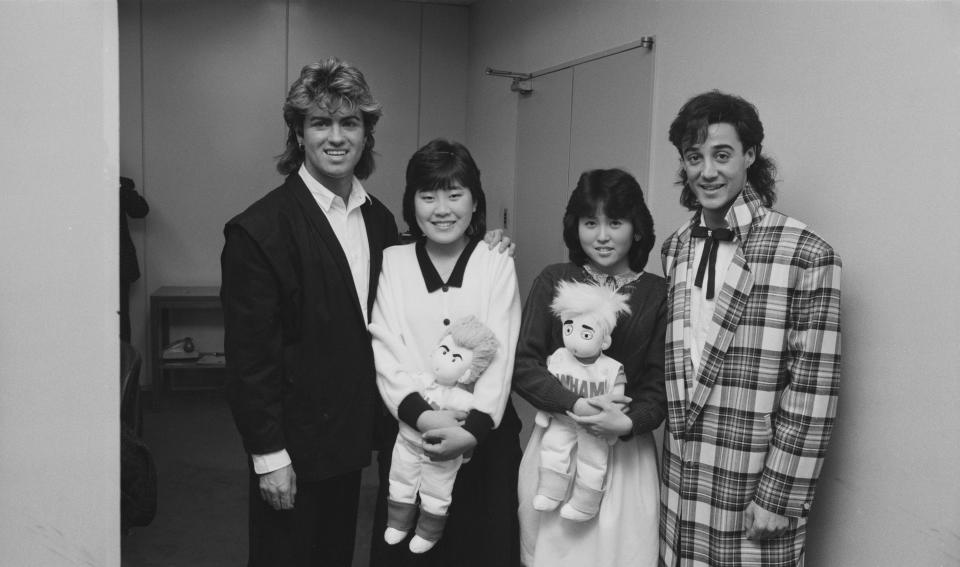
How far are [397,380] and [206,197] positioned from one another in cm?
402

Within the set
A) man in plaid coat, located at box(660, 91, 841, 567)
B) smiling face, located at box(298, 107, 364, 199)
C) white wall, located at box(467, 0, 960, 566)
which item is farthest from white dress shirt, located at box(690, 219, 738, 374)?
smiling face, located at box(298, 107, 364, 199)

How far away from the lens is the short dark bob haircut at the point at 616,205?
70.3 inches

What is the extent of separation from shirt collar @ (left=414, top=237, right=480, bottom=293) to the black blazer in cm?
17

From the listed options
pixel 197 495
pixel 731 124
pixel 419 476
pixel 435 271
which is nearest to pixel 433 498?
pixel 419 476

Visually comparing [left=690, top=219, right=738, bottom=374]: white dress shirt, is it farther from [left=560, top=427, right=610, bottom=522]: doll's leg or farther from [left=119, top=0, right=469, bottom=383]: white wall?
[left=119, top=0, right=469, bottom=383]: white wall

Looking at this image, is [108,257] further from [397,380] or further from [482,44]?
[482,44]

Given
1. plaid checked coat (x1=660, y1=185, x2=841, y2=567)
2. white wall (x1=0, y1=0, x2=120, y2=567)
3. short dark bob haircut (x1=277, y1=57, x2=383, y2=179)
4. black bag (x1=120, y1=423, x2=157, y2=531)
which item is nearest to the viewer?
white wall (x1=0, y1=0, x2=120, y2=567)

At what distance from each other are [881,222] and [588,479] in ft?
3.10

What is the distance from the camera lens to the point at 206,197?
528 centimetres

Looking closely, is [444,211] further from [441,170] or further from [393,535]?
[393,535]

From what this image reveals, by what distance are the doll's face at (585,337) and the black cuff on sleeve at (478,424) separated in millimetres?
250

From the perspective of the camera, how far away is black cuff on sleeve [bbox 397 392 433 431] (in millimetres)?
1689

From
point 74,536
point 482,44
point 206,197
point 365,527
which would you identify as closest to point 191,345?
point 206,197

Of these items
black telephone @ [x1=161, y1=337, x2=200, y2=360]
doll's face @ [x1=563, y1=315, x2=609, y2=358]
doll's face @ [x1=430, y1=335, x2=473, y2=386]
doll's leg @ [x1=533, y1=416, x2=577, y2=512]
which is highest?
doll's face @ [x1=563, y1=315, x2=609, y2=358]
